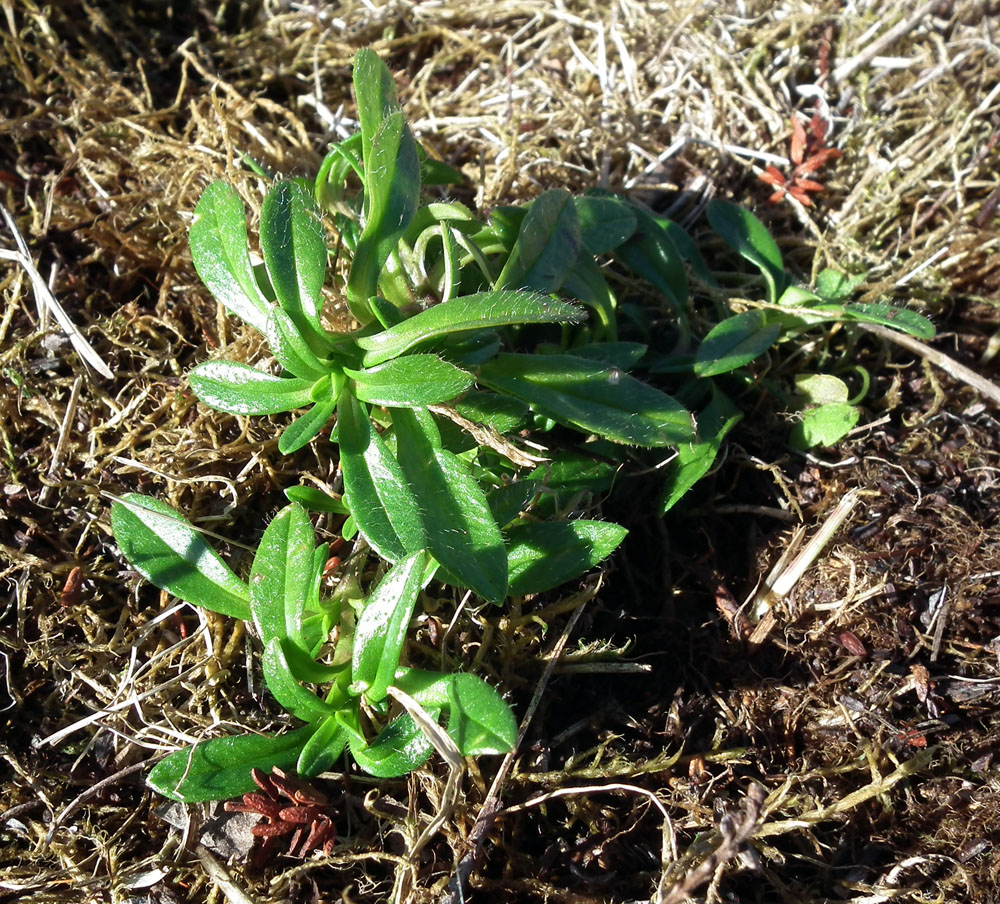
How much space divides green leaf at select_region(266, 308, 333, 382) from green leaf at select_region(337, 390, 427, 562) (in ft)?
0.25

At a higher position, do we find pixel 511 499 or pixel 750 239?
pixel 750 239

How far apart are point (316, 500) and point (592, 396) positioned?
64cm

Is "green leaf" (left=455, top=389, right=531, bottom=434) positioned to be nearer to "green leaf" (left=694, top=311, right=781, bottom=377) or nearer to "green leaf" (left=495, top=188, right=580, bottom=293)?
"green leaf" (left=495, top=188, right=580, bottom=293)

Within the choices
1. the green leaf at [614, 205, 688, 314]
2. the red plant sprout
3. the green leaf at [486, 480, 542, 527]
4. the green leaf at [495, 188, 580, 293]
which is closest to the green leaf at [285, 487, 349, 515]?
the green leaf at [486, 480, 542, 527]

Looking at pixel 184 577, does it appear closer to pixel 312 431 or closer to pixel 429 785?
pixel 312 431

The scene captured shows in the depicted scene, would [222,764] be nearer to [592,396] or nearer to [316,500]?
[316,500]

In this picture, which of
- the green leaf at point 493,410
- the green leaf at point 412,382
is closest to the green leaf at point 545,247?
the green leaf at point 493,410

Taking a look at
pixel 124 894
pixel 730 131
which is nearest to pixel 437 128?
pixel 730 131

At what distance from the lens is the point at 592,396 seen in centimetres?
181

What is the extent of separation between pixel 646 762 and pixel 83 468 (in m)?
1.48

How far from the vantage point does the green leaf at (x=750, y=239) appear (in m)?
2.28

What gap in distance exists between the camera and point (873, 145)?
105 inches

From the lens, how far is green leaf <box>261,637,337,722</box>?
1.57 meters

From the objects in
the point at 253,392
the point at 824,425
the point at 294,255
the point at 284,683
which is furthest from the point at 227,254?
the point at 824,425
